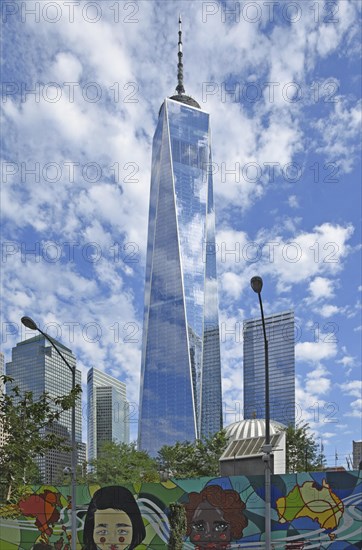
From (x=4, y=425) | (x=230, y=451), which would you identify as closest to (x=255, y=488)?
(x=230, y=451)

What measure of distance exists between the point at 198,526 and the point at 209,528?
1.50ft

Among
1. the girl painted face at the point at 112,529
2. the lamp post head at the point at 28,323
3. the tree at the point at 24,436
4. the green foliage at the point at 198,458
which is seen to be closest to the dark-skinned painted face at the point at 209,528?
the girl painted face at the point at 112,529

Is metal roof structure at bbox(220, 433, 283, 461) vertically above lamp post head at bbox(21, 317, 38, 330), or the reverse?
lamp post head at bbox(21, 317, 38, 330)

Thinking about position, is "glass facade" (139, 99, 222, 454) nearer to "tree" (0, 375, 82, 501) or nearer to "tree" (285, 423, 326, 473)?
"tree" (285, 423, 326, 473)

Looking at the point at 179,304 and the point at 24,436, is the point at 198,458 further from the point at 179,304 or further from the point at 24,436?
the point at 179,304

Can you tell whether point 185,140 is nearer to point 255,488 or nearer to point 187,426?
point 187,426

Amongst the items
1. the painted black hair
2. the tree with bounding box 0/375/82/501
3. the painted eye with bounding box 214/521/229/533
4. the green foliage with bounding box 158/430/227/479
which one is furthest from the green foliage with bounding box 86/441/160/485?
the tree with bounding box 0/375/82/501

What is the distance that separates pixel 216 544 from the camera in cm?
2461

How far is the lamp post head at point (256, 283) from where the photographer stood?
704 inches

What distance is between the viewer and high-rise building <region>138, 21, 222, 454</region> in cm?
17125

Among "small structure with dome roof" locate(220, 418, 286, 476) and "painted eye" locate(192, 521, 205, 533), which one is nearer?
"painted eye" locate(192, 521, 205, 533)

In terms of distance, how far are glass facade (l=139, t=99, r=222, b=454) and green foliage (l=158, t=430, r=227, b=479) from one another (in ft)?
312

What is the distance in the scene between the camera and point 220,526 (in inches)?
975

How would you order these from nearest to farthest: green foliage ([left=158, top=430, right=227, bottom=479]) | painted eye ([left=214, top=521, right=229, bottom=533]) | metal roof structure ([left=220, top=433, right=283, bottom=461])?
painted eye ([left=214, top=521, right=229, bottom=533]), metal roof structure ([left=220, top=433, right=283, bottom=461]), green foliage ([left=158, top=430, right=227, bottom=479])
